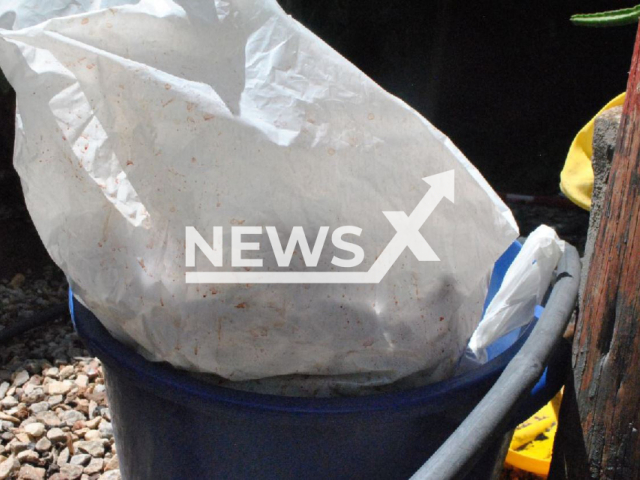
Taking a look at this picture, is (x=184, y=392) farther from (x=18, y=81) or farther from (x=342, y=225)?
(x=18, y=81)

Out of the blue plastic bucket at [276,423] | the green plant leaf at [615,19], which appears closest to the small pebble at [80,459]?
the blue plastic bucket at [276,423]

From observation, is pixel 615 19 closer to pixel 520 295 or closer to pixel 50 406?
pixel 520 295

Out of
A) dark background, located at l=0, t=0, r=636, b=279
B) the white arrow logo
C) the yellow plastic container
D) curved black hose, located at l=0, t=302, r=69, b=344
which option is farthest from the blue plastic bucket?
dark background, located at l=0, t=0, r=636, b=279

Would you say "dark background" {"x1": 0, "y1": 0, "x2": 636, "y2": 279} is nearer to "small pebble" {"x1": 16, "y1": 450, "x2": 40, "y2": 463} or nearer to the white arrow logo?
"small pebble" {"x1": 16, "y1": 450, "x2": 40, "y2": 463}

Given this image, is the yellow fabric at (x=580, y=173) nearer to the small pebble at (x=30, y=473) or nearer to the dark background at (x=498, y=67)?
the small pebble at (x=30, y=473)

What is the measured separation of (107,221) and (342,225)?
30 cm

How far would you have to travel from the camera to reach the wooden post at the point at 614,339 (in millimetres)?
971

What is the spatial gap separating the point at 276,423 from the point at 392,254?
263mm

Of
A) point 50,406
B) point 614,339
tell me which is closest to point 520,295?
point 614,339

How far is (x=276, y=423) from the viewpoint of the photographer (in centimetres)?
88

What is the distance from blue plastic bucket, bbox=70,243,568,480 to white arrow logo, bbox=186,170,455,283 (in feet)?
0.50

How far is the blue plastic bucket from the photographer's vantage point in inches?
34.3

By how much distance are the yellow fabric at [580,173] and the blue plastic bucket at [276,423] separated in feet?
1.89

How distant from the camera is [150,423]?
0.99 meters
